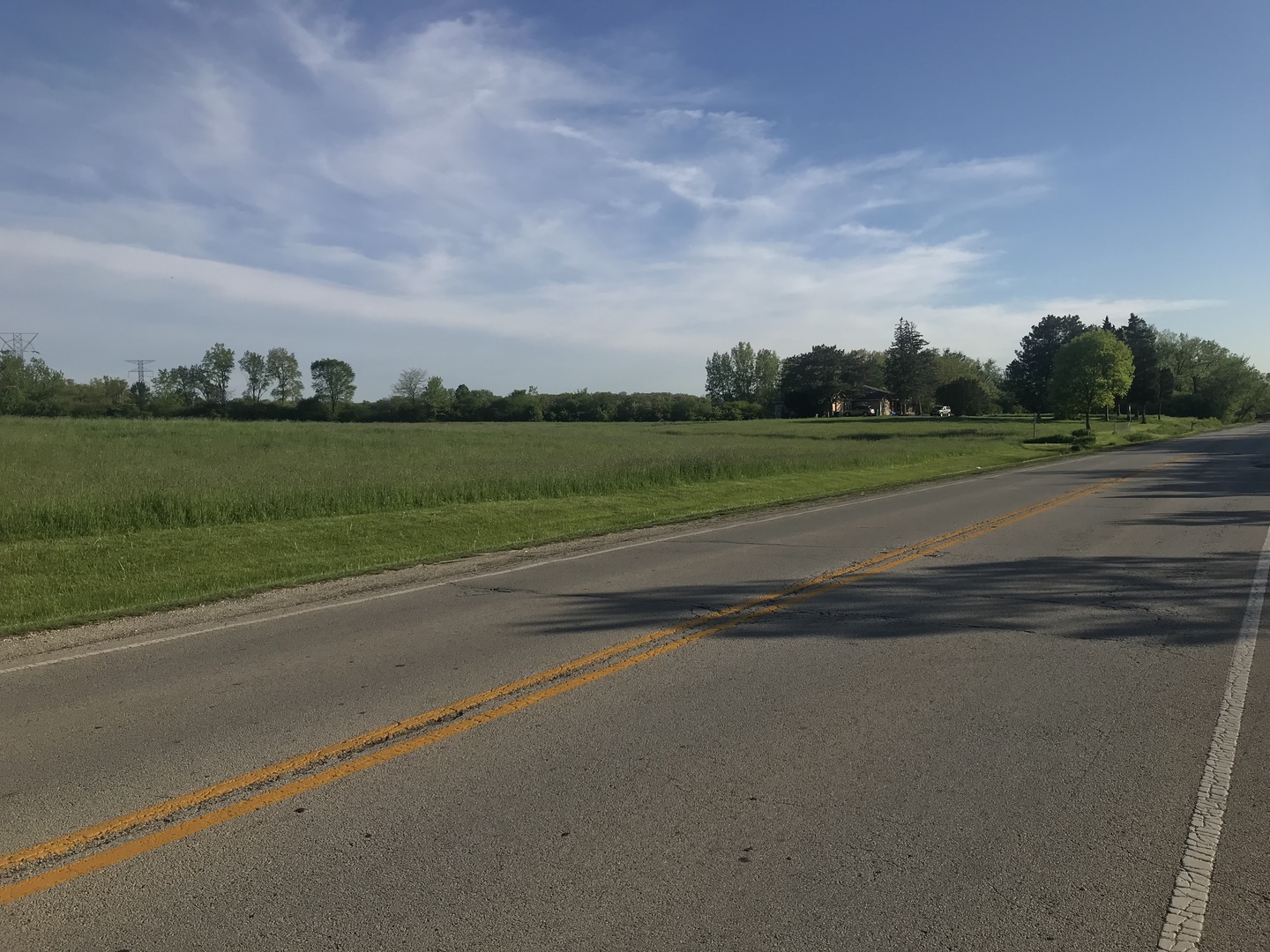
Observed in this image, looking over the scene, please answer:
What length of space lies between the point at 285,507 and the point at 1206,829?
650 inches

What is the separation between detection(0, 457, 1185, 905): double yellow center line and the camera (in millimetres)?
4082

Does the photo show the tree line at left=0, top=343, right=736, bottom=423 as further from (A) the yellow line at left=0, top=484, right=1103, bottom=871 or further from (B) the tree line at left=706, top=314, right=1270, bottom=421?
(A) the yellow line at left=0, top=484, right=1103, bottom=871

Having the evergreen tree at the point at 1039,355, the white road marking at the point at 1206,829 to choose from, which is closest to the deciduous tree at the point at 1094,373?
the evergreen tree at the point at 1039,355

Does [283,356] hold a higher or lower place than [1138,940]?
higher

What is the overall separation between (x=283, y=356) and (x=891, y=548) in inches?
6487

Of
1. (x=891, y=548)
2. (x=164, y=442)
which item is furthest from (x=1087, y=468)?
(x=164, y=442)

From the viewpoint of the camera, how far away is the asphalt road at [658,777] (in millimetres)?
3662

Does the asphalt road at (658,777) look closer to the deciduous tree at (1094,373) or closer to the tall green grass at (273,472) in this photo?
the tall green grass at (273,472)

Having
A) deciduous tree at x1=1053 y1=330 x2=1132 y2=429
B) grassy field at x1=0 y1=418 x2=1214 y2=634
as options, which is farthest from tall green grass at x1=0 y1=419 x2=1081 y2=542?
deciduous tree at x1=1053 y1=330 x2=1132 y2=429

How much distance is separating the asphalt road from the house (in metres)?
131

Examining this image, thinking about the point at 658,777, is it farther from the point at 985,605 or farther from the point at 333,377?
the point at 333,377

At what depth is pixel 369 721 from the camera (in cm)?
593

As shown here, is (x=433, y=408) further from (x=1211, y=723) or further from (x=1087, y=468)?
(x=1211, y=723)

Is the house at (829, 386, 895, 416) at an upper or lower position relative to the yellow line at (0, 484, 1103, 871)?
upper
